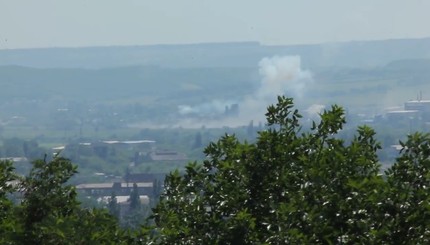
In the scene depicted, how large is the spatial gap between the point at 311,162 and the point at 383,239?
2.31m

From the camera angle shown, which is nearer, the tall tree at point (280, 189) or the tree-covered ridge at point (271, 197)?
the tree-covered ridge at point (271, 197)

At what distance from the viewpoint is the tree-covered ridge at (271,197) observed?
13.8m

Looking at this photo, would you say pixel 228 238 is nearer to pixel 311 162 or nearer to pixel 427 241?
pixel 311 162

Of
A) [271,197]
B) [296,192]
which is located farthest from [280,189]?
[296,192]

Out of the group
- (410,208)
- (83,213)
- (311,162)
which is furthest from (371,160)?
(83,213)

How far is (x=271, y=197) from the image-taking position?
15.5 m

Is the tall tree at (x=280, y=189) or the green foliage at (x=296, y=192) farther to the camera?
the tall tree at (x=280, y=189)

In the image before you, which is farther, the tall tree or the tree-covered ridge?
the tall tree

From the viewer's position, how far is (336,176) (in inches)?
587

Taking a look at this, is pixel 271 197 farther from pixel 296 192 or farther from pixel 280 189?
pixel 296 192

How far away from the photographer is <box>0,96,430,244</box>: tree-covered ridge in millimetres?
13773

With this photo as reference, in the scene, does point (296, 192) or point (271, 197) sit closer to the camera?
point (296, 192)

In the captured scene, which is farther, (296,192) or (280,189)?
(280,189)

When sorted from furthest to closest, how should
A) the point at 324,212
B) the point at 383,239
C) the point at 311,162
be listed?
the point at 311,162 → the point at 324,212 → the point at 383,239
